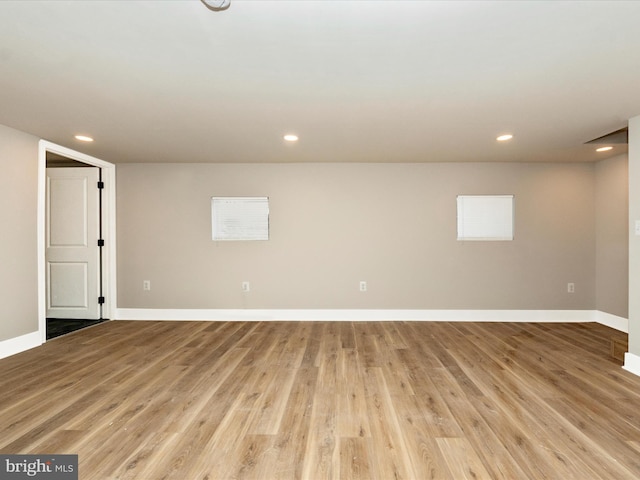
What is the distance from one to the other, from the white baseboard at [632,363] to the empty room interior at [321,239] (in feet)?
0.09

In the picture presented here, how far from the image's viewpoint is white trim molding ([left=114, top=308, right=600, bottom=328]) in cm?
473

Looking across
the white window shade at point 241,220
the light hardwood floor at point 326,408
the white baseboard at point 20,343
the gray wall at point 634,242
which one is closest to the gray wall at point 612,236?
the light hardwood floor at point 326,408

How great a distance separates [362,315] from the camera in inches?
188

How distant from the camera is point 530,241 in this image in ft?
15.6

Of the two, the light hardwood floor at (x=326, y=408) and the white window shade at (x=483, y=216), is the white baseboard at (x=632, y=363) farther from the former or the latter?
the white window shade at (x=483, y=216)

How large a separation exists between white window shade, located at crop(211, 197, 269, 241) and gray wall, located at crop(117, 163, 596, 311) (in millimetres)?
110

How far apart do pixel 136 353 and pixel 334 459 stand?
2622 mm

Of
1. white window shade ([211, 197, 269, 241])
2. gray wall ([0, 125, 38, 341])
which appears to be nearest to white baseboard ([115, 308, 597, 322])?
white window shade ([211, 197, 269, 241])

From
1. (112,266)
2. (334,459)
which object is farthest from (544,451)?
(112,266)

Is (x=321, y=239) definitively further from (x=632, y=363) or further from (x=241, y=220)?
(x=632, y=363)

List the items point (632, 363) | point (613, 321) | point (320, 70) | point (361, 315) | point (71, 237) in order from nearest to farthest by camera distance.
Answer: point (320, 70)
point (632, 363)
point (613, 321)
point (71, 237)
point (361, 315)

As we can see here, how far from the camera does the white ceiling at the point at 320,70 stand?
1598 mm

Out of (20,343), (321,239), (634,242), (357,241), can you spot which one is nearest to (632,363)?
(634,242)

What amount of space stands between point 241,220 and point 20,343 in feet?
9.37
